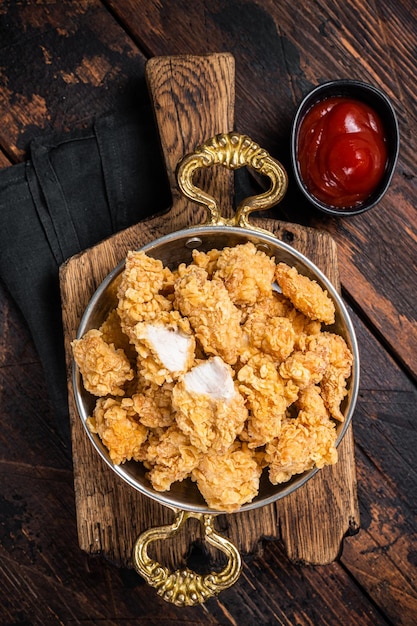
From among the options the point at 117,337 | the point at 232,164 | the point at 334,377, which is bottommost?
the point at 334,377

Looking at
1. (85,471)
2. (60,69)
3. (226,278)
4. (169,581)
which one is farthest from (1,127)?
(169,581)

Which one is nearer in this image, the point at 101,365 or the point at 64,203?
the point at 101,365

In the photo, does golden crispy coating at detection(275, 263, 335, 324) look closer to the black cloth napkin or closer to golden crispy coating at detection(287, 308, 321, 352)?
golden crispy coating at detection(287, 308, 321, 352)

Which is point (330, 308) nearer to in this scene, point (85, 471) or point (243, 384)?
point (243, 384)

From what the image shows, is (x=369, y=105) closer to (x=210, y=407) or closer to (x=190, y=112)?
(x=190, y=112)

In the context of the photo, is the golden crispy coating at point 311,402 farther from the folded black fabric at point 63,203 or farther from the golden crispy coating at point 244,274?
the folded black fabric at point 63,203

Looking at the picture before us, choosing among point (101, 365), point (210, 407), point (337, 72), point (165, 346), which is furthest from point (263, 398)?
point (337, 72)
